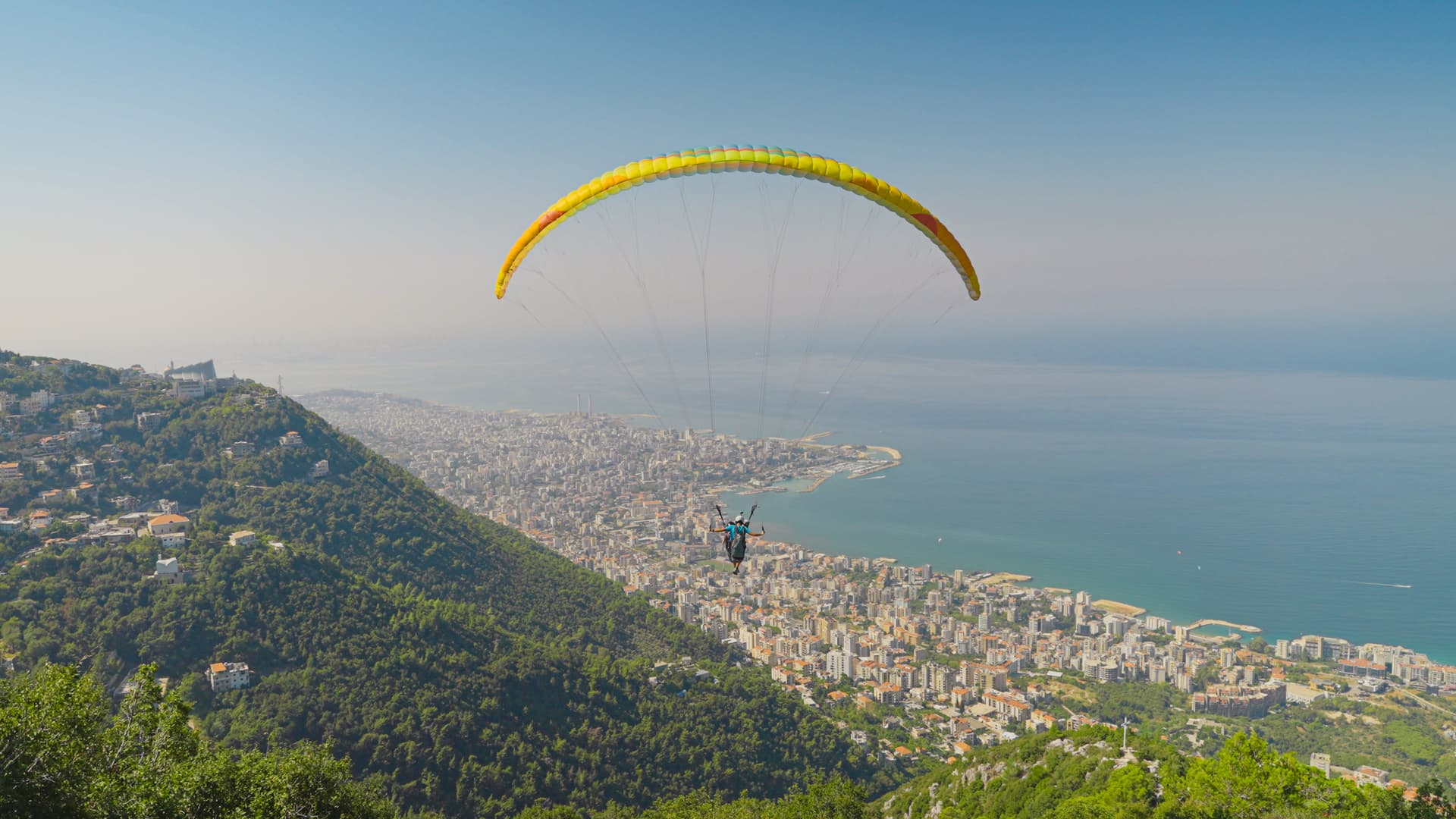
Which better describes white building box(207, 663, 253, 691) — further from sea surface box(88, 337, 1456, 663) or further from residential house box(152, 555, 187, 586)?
sea surface box(88, 337, 1456, 663)

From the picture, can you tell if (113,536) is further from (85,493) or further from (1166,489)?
(1166,489)

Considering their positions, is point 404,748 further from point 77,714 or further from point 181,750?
point 77,714

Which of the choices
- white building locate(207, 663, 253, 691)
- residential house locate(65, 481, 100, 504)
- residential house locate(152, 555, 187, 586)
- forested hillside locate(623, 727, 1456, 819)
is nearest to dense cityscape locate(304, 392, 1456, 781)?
forested hillside locate(623, 727, 1456, 819)

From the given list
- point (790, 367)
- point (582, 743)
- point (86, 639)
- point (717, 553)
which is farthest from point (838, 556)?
point (790, 367)

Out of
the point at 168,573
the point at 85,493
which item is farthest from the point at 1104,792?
the point at 85,493

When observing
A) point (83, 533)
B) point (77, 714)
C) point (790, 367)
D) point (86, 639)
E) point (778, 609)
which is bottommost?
point (778, 609)

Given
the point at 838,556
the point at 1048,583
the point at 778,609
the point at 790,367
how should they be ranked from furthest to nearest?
the point at 790,367 → the point at 838,556 → the point at 1048,583 → the point at 778,609
